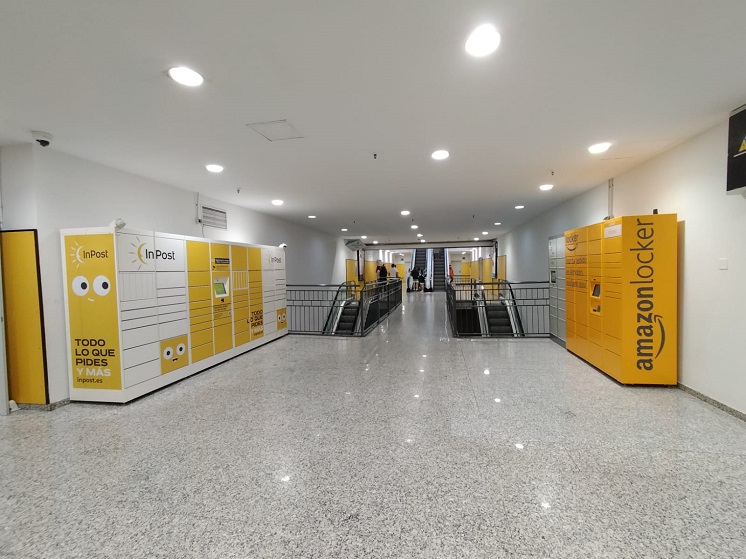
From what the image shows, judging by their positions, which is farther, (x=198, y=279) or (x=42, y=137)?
(x=198, y=279)

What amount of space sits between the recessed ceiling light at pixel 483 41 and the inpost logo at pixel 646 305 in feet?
10.2

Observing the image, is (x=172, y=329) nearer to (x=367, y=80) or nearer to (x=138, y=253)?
(x=138, y=253)

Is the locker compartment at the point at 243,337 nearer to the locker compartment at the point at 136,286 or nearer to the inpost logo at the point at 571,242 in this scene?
the locker compartment at the point at 136,286

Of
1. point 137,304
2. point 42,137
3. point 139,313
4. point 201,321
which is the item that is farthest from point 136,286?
point 42,137

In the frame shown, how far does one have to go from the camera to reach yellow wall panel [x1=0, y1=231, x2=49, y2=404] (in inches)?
133

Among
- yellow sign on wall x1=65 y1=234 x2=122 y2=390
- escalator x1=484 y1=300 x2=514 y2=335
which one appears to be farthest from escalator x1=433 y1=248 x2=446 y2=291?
yellow sign on wall x1=65 y1=234 x2=122 y2=390

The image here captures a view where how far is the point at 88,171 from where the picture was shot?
386 centimetres

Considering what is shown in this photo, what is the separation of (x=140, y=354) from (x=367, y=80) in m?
3.92

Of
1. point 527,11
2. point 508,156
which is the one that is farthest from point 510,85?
point 508,156

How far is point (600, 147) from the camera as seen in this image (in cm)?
363

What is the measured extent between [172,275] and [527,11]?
4639 millimetres

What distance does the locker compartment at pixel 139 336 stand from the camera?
3628 millimetres

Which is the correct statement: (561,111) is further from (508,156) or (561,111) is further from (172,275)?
(172,275)

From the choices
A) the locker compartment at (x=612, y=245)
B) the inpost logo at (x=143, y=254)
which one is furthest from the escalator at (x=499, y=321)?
the inpost logo at (x=143, y=254)
